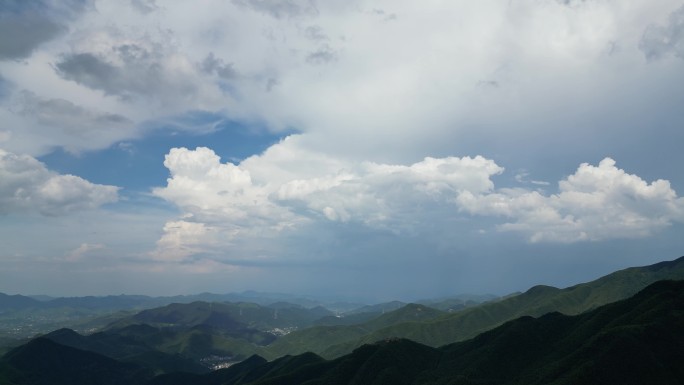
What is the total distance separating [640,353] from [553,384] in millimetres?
38330

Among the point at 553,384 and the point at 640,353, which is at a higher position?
the point at 640,353

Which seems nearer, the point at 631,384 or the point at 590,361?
the point at 631,384

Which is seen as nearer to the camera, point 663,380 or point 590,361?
point 663,380

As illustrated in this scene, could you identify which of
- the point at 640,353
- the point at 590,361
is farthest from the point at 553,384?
the point at 640,353

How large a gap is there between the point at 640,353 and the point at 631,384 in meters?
16.1

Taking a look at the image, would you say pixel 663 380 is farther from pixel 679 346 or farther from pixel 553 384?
pixel 553 384

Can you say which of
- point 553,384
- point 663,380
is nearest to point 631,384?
point 663,380

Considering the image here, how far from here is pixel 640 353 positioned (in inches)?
7618

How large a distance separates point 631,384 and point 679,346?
32.0m

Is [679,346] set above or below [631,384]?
above

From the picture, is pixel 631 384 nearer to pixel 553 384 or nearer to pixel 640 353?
pixel 640 353

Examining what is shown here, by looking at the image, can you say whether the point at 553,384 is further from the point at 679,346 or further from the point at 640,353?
the point at 679,346

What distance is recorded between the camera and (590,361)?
653 feet

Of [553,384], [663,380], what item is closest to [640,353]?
[663,380]
